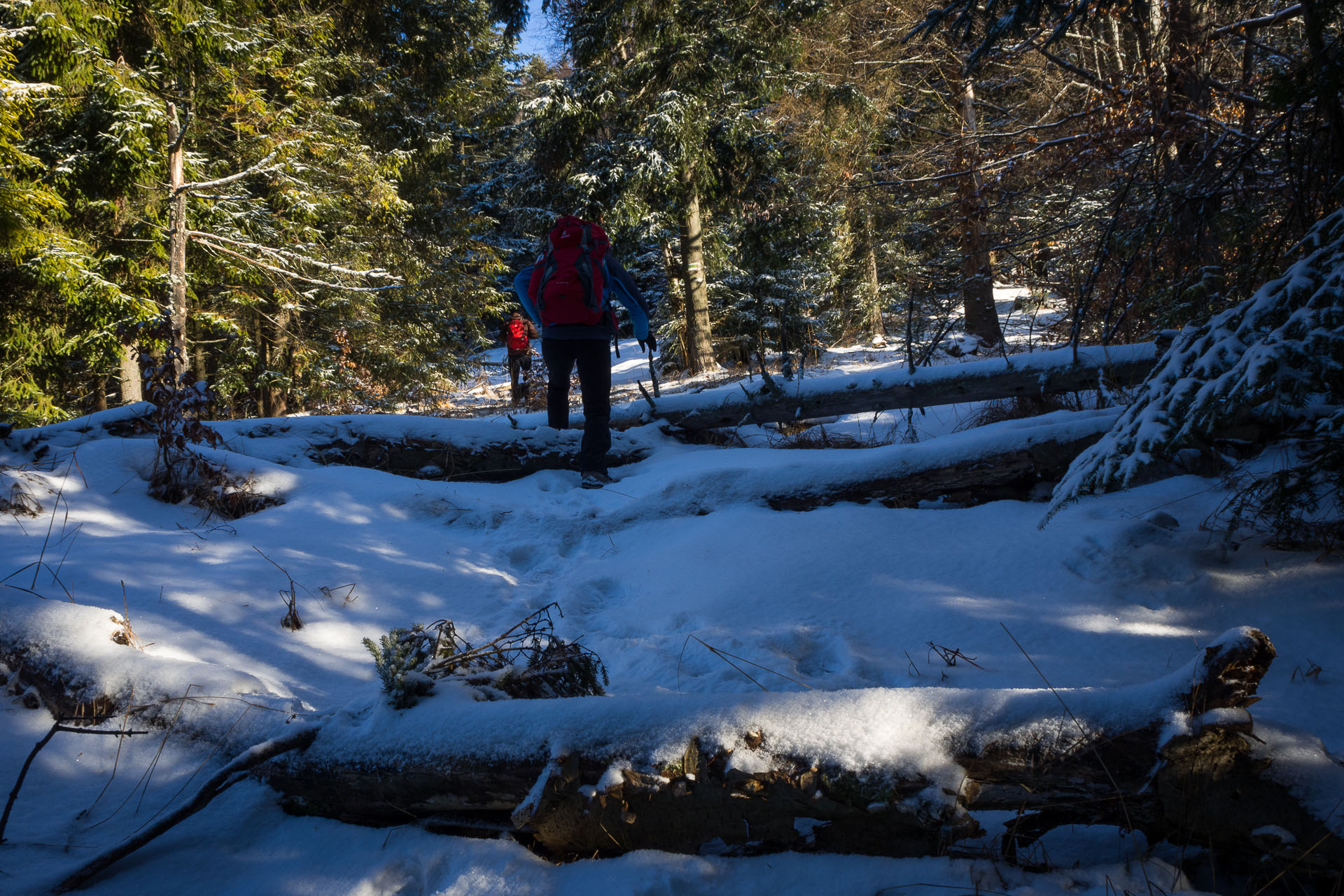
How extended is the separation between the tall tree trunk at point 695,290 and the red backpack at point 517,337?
3818 mm

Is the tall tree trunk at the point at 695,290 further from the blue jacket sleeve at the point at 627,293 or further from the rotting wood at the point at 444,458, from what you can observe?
the rotting wood at the point at 444,458

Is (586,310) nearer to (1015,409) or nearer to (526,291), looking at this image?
(526,291)

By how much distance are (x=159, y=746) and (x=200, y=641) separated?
0.95 meters

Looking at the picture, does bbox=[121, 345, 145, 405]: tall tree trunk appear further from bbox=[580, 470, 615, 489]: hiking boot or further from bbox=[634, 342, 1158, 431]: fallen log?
bbox=[634, 342, 1158, 431]: fallen log

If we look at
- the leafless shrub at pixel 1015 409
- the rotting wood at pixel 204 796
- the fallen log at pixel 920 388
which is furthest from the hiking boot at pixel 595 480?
the rotting wood at pixel 204 796

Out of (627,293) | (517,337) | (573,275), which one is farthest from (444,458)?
(517,337)

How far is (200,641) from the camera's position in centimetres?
279

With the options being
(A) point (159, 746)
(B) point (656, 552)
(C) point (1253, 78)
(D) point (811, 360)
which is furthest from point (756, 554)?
(D) point (811, 360)

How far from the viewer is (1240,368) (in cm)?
232

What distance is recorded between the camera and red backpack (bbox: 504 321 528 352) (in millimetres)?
13961

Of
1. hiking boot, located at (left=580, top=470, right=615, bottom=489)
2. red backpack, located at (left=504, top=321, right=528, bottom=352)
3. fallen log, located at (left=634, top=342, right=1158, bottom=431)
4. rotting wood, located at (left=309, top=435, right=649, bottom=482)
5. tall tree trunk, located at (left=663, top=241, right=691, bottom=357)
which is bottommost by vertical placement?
hiking boot, located at (left=580, top=470, right=615, bottom=489)

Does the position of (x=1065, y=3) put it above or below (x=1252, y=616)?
above

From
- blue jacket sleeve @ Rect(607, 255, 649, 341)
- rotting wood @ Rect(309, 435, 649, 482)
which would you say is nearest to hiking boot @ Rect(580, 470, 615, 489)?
rotting wood @ Rect(309, 435, 649, 482)

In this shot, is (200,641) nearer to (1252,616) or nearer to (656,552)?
(656,552)
